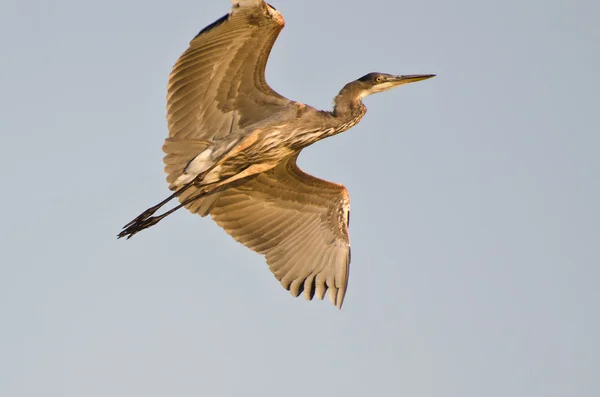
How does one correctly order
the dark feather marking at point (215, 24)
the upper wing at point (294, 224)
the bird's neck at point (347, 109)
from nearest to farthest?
the dark feather marking at point (215, 24)
the bird's neck at point (347, 109)
the upper wing at point (294, 224)

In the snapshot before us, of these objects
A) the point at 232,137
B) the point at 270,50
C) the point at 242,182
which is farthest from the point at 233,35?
the point at 242,182

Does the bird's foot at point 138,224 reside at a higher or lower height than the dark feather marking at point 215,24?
lower

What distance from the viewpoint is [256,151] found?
15016mm

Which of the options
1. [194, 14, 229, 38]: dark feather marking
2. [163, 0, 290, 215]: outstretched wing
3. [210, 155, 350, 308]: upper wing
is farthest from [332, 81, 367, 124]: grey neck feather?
[194, 14, 229, 38]: dark feather marking

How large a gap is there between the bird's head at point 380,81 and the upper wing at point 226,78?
116cm

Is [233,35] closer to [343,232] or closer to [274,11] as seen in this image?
[274,11]

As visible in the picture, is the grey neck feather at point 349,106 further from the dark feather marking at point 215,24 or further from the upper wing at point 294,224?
the dark feather marking at point 215,24

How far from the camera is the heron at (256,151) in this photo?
14.4 m

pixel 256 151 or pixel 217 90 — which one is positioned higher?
pixel 217 90

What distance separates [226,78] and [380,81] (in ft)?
7.35

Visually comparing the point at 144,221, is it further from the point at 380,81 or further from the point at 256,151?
the point at 380,81

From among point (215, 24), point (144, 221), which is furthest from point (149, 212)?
point (215, 24)

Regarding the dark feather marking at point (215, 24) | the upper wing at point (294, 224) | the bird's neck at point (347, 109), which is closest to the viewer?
the dark feather marking at point (215, 24)

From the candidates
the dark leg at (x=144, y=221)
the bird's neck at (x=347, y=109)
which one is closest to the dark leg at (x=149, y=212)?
the dark leg at (x=144, y=221)
